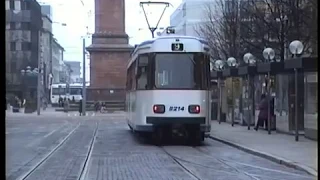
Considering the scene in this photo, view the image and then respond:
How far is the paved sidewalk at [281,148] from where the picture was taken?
1720 centimetres

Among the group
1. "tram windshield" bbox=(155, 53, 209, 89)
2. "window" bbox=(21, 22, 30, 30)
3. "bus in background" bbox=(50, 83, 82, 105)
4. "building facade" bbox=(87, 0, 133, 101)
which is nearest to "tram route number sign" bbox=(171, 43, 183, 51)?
"tram windshield" bbox=(155, 53, 209, 89)

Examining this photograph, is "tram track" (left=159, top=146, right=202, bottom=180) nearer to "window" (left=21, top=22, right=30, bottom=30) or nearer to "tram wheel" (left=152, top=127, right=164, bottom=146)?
"tram wheel" (left=152, top=127, right=164, bottom=146)

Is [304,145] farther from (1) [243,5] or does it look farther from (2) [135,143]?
(1) [243,5]

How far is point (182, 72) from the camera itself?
22750mm

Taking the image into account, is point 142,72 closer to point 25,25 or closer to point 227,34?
point 227,34

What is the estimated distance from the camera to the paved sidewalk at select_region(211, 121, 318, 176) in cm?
1720

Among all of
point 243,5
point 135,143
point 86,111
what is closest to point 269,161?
point 135,143

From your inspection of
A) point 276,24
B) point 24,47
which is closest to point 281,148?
point 276,24

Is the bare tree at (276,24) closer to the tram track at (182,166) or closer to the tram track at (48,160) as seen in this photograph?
the tram track at (48,160)

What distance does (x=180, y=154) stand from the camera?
20.6 m

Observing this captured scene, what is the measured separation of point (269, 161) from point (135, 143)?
26.0ft

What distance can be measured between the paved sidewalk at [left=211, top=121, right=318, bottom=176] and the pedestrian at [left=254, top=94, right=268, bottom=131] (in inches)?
56.4

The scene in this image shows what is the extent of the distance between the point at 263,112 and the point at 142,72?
944 cm

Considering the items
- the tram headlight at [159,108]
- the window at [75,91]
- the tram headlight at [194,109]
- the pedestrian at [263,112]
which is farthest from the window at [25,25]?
the tram headlight at [194,109]
